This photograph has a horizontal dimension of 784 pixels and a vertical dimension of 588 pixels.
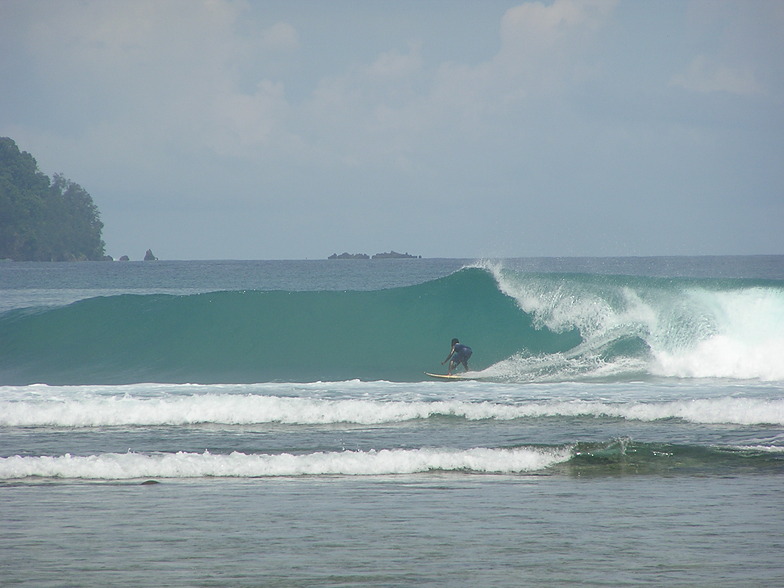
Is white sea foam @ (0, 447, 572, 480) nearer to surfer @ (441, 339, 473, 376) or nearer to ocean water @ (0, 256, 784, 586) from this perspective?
ocean water @ (0, 256, 784, 586)

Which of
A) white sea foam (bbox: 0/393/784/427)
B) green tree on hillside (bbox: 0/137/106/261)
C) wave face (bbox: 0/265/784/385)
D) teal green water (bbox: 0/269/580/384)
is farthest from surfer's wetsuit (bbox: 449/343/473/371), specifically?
green tree on hillside (bbox: 0/137/106/261)

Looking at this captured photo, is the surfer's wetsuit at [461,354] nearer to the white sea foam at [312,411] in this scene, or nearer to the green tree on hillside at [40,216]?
the white sea foam at [312,411]

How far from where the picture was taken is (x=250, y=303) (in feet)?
84.6

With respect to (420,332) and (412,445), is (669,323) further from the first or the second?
(412,445)

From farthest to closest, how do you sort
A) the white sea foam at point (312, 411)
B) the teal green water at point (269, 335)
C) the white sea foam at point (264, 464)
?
the teal green water at point (269, 335) < the white sea foam at point (312, 411) < the white sea foam at point (264, 464)

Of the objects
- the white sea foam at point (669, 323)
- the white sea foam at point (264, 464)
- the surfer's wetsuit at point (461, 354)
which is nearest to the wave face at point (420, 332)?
the white sea foam at point (669, 323)

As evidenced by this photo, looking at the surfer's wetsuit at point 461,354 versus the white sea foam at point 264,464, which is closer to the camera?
the white sea foam at point 264,464

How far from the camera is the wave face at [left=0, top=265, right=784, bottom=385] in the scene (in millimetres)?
19156

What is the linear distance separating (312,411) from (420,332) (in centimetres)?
1122

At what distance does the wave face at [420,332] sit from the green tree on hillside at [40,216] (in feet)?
375

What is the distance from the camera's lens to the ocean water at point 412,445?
239 inches

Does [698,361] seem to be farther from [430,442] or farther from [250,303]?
[250,303]

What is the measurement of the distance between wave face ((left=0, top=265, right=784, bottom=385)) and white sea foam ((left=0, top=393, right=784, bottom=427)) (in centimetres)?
457

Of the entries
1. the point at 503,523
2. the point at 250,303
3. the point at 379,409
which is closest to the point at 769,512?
the point at 503,523
